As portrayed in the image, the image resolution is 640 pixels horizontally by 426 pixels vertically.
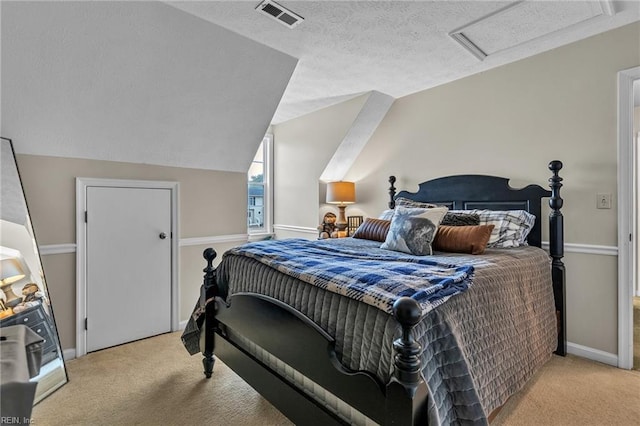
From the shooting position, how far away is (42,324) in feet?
6.69

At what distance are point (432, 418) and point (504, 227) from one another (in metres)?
1.88

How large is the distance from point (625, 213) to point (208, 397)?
9.79 feet

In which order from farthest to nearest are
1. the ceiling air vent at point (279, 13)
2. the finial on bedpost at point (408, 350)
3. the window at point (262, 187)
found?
the window at point (262, 187), the ceiling air vent at point (279, 13), the finial on bedpost at point (408, 350)

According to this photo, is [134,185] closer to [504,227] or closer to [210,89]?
[210,89]

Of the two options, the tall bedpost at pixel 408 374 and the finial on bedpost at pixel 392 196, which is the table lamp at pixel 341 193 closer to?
the finial on bedpost at pixel 392 196

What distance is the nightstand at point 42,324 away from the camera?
190cm

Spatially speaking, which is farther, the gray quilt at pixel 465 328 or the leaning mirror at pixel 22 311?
the leaning mirror at pixel 22 311

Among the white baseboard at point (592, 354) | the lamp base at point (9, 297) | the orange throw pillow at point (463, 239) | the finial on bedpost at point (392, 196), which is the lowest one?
the white baseboard at point (592, 354)

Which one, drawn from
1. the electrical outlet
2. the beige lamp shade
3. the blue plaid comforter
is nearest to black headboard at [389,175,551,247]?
the electrical outlet

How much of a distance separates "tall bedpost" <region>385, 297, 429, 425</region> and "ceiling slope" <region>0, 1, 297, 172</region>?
2204 millimetres

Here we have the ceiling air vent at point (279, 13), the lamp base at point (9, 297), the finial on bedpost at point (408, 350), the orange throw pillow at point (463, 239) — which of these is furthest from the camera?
the orange throw pillow at point (463, 239)

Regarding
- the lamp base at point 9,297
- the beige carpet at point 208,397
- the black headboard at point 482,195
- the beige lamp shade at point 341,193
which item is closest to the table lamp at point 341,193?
the beige lamp shade at point 341,193

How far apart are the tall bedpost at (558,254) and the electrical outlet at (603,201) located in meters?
0.24

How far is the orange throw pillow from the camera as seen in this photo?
2258 mm
